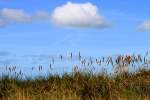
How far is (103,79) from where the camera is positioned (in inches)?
640

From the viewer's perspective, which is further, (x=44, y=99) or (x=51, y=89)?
(x=51, y=89)

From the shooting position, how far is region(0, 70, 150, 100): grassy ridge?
14.6 m

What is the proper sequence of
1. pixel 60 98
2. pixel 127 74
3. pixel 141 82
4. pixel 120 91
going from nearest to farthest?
pixel 60 98 < pixel 120 91 < pixel 141 82 < pixel 127 74

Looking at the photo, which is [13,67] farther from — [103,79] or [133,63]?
[133,63]

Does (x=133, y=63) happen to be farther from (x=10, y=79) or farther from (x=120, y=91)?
(x=10, y=79)

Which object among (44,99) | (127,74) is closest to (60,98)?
(44,99)

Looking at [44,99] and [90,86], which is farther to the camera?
[90,86]

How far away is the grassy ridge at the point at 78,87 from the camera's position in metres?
14.6

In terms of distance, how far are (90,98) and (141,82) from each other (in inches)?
91.0

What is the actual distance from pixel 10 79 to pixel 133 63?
4485 millimetres

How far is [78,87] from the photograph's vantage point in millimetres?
15344

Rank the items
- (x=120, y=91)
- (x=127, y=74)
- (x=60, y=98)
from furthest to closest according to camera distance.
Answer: (x=127, y=74)
(x=120, y=91)
(x=60, y=98)

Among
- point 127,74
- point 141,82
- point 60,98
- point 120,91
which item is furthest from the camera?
point 127,74

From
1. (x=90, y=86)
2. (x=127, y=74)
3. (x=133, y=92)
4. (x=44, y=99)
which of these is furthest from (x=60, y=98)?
(x=127, y=74)
